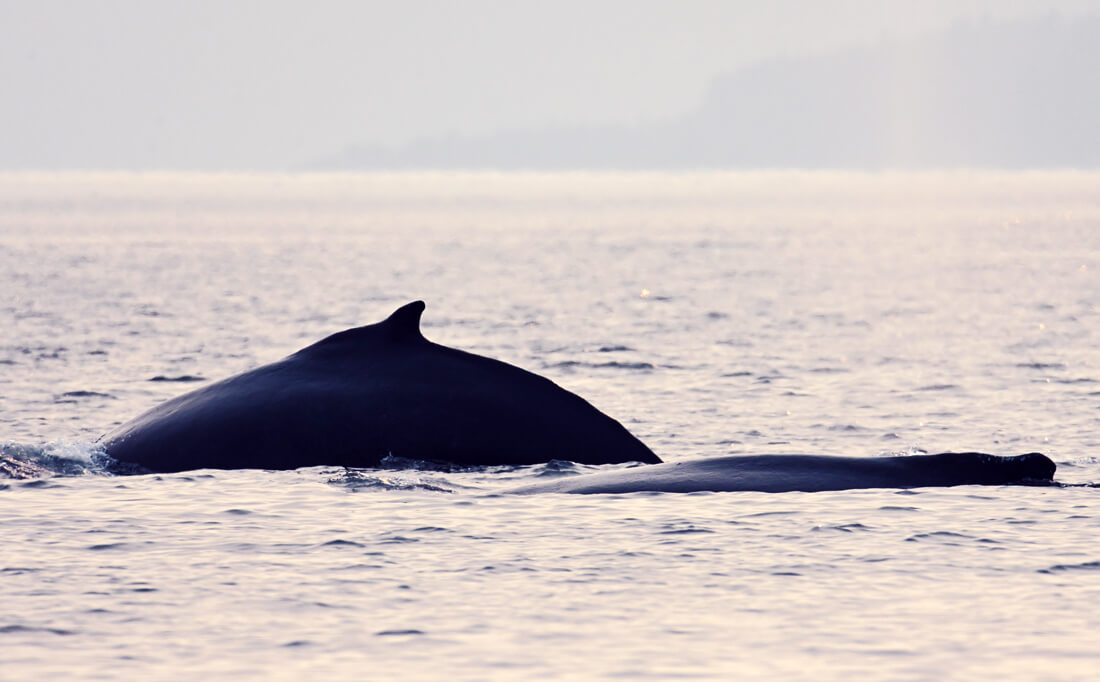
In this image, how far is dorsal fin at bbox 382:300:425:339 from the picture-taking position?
14891 millimetres

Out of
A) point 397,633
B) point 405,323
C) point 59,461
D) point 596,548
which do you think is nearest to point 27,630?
point 397,633

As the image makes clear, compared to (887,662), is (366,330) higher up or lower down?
higher up

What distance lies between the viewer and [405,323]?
1500cm

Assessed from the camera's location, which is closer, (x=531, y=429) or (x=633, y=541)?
(x=633, y=541)

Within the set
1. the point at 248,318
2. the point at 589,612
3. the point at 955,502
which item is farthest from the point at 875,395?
the point at 248,318

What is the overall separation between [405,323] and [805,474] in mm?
3386

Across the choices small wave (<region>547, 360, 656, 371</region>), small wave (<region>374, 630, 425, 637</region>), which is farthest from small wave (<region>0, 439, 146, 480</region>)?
small wave (<region>547, 360, 656, 371</region>)

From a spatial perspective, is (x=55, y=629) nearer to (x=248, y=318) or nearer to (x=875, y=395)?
(x=875, y=395)

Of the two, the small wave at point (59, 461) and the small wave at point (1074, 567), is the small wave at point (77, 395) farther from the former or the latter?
the small wave at point (1074, 567)

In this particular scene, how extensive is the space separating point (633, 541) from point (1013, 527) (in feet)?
9.31

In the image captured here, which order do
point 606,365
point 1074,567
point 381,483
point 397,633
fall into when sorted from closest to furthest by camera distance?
1. point 397,633
2. point 1074,567
3. point 381,483
4. point 606,365

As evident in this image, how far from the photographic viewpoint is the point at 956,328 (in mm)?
37906

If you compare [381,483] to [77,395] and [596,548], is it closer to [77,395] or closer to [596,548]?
[596,548]

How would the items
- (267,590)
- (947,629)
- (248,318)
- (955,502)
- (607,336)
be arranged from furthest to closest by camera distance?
(248,318) → (607,336) → (955,502) → (267,590) → (947,629)
